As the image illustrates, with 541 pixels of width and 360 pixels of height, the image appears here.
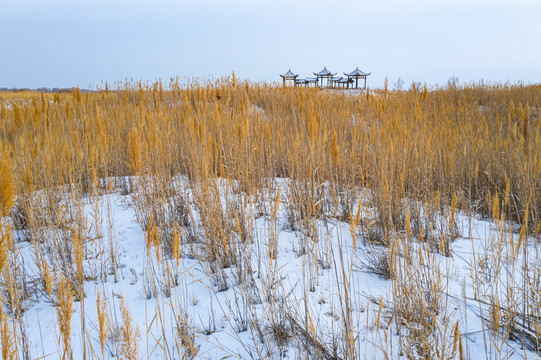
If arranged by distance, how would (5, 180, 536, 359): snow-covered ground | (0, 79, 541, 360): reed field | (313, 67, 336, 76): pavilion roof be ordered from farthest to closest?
(313, 67, 336, 76): pavilion roof, (5, 180, 536, 359): snow-covered ground, (0, 79, 541, 360): reed field

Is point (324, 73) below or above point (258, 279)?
above

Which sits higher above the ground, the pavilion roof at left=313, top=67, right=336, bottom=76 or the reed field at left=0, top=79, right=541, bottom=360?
the pavilion roof at left=313, top=67, right=336, bottom=76

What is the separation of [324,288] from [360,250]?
0.50 m

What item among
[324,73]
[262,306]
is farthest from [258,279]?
[324,73]

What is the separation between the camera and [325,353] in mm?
1128

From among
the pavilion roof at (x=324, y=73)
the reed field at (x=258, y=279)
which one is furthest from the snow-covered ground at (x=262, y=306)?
the pavilion roof at (x=324, y=73)

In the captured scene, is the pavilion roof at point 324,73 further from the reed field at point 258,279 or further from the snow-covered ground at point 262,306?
the snow-covered ground at point 262,306

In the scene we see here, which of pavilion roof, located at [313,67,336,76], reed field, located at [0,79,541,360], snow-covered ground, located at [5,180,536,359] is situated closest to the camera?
reed field, located at [0,79,541,360]

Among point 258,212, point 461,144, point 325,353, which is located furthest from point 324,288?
point 461,144

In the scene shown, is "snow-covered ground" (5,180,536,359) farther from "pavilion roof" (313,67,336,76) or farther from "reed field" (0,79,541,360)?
"pavilion roof" (313,67,336,76)

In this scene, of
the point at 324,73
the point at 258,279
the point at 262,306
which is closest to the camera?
the point at 262,306

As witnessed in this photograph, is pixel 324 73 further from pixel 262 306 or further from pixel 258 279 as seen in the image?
pixel 262 306

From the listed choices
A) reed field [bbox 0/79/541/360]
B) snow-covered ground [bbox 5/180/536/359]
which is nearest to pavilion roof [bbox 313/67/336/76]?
reed field [bbox 0/79/541/360]

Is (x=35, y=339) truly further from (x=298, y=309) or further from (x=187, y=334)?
(x=298, y=309)
